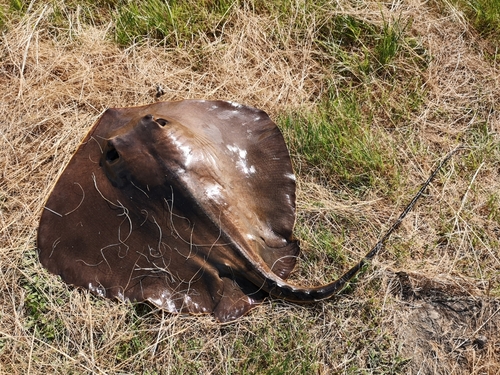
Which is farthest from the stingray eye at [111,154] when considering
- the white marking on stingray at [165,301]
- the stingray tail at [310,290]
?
the stingray tail at [310,290]

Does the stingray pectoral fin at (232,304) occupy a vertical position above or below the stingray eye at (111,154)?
below

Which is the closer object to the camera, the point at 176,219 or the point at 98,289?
the point at 176,219

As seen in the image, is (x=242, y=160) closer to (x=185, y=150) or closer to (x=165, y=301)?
(x=185, y=150)

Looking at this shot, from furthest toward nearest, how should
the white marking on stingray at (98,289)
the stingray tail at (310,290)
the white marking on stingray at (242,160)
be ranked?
the white marking on stingray at (242,160)
the white marking on stingray at (98,289)
the stingray tail at (310,290)

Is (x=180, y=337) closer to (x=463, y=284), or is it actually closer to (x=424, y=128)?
(x=463, y=284)

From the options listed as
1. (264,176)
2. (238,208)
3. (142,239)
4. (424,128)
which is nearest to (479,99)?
(424,128)

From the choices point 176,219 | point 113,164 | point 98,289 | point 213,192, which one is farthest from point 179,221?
point 98,289

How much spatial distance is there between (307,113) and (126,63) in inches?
66.3

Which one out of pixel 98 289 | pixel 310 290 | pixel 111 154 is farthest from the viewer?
pixel 111 154

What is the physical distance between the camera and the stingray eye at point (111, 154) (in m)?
3.69

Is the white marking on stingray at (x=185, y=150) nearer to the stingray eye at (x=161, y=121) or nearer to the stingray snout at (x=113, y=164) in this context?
the stingray eye at (x=161, y=121)

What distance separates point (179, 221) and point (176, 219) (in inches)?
0.9

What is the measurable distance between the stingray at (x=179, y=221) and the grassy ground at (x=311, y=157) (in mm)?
161

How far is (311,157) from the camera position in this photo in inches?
162
